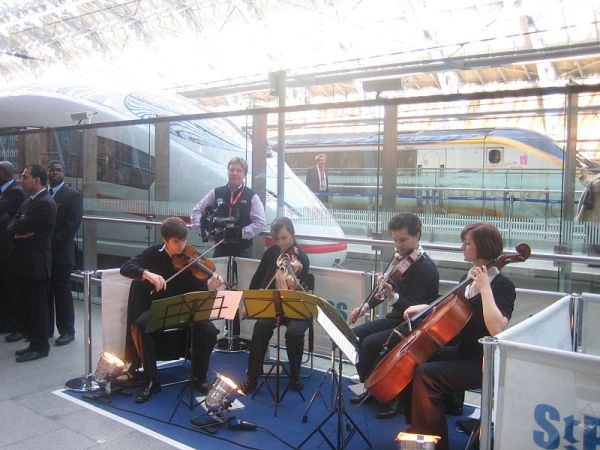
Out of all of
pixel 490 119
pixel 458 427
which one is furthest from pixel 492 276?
pixel 490 119

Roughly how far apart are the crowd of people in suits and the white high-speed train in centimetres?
119

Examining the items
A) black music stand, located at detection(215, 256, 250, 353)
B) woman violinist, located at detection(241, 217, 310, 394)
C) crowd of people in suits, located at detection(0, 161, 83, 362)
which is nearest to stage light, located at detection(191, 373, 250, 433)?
woman violinist, located at detection(241, 217, 310, 394)

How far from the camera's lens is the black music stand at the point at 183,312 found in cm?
380

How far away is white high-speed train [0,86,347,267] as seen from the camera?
570 cm

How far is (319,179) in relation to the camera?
18.0 feet

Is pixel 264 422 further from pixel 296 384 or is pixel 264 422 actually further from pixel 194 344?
pixel 194 344

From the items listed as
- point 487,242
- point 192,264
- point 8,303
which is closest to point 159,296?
point 192,264

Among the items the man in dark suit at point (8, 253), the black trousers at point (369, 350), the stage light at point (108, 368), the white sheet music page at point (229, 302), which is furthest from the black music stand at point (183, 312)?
the man in dark suit at point (8, 253)

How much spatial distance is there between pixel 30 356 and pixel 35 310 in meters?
0.41

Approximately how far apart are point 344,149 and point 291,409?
2.43 m

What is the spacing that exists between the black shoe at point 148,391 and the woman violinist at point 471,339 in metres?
1.99

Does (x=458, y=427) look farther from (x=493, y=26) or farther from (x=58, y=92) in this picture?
(x=493, y=26)

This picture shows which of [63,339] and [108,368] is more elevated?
[108,368]

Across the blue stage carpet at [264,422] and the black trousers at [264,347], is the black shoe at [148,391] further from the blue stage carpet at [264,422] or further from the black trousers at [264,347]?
the black trousers at [264,347]
